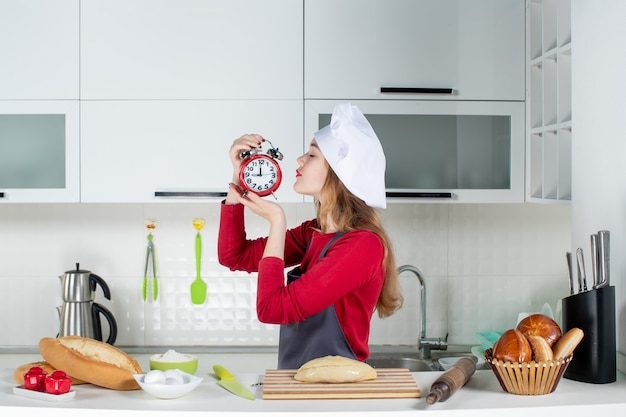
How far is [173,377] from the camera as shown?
57.2 inches

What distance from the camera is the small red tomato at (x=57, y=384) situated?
141 centimetres

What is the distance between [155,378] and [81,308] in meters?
1.43

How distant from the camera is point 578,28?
2.00 meters

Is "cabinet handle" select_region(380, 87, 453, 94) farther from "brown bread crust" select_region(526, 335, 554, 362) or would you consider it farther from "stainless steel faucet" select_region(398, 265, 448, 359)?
"brown bread crust" select_region(526, 335, 554, 362)

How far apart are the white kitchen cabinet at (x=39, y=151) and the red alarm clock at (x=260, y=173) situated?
1031mm

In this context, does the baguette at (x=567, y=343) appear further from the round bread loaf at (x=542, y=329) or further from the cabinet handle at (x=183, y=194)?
the cabinet handle at (x=183, y=194)

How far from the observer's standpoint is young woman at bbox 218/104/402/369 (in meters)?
1.68

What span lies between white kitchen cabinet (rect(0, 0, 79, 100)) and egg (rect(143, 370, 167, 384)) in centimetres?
140

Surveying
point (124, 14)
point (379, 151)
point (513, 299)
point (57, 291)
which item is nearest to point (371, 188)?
point (379, 151)

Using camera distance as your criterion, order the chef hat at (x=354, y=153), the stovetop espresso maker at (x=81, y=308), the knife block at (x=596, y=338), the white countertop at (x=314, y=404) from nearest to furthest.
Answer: the white countertop at (x=314, y=404) → the knife block at (x=596, y=338) → the chef hat at (x=354, y=153) → the stovetop espresso maker at (x=81, y=308)

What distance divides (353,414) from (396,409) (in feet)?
0.27

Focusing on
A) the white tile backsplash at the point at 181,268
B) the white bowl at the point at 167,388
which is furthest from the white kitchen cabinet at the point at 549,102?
the white bowl at the point at 167,388

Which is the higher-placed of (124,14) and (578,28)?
(124,14)

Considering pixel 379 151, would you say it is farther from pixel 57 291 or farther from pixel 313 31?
pixel 57 291
